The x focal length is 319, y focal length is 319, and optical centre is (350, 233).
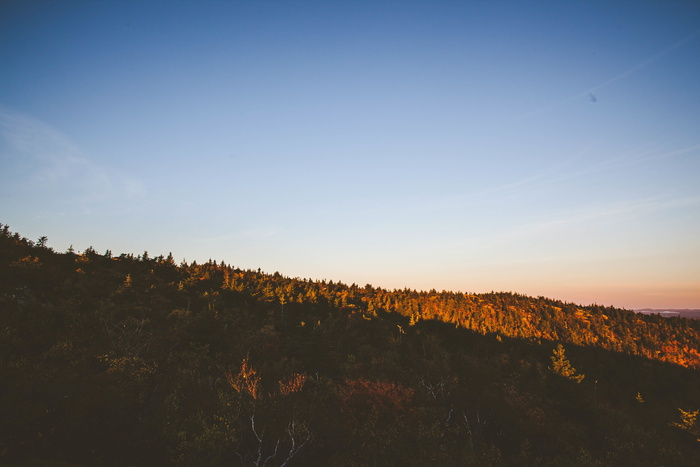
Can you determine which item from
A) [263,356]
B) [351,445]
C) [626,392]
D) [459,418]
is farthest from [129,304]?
[626,392]

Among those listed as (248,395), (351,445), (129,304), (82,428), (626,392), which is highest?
(129,304)

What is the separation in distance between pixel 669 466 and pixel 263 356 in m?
81.5

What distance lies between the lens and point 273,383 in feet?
194

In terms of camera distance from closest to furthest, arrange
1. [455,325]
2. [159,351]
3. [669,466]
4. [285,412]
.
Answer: [285,412]
[159,351]
[669,466]
[455,325]

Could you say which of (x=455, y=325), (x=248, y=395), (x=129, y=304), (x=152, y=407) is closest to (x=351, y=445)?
(x=248, y=395)

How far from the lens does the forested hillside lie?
30.1 metres

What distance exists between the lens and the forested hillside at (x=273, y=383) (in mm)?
30062

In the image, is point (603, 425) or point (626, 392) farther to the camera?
point (626, 392)

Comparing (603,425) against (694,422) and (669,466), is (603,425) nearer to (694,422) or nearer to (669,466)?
(669,466)

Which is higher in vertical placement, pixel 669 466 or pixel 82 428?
pixel 82 428

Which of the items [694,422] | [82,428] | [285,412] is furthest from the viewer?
[694,422]

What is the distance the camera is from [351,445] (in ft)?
131

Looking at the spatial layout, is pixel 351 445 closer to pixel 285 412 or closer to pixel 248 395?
pixel 285 412

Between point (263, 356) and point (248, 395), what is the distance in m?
28.8
